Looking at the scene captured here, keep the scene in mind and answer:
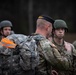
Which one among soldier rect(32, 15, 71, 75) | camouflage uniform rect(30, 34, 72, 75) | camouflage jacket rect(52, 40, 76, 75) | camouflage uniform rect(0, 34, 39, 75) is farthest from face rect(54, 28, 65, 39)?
camouflage uniform rect(0, 34, 39, 75)

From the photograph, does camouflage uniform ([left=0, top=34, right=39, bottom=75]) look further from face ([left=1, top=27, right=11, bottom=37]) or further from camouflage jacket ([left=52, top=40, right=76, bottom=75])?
face ([left=1, top=27, right=11, bottom=37])

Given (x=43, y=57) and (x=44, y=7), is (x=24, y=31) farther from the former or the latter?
(x=43, y=57)

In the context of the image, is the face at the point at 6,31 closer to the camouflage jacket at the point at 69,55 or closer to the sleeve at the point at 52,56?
the camouflage jacket at the point at 69,55

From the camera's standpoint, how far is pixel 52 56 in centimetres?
583

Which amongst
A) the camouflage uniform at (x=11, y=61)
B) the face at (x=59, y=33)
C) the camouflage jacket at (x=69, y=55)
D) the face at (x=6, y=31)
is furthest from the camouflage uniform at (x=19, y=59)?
the face at (x=6, y=31)

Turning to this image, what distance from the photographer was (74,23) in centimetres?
3048

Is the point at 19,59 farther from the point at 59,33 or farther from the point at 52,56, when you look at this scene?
the point at 59,33

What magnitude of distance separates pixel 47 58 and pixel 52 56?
0.08 metres

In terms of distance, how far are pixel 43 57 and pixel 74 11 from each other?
1005 inches

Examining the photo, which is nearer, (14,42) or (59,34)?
(14,42)

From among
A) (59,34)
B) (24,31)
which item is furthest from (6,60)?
(24,31)

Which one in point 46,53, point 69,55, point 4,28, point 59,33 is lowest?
point 69,55

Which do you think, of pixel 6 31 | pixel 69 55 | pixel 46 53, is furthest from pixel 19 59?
pixel 6 31

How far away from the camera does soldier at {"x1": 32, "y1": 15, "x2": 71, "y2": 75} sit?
5.84 m
